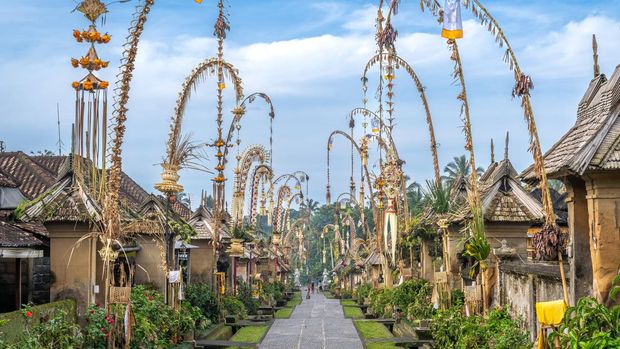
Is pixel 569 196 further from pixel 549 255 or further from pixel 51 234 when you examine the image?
pixel 51 234

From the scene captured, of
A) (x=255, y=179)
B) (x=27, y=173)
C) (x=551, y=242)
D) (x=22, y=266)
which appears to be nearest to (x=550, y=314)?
(x=551, y=242)

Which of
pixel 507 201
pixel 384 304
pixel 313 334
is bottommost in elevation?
pixel 313 334

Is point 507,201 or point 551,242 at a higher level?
point 507,201

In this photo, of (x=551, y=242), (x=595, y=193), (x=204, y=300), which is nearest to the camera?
(x=595, y=193)

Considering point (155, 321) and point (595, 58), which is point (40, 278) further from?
point (595, 58)

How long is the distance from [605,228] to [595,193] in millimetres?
→ 537

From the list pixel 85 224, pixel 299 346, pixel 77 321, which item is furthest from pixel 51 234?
pixel 299 346

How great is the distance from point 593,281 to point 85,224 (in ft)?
34.1

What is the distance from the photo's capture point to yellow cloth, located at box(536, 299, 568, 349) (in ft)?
38.8

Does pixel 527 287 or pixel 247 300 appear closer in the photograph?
pixel 527 287


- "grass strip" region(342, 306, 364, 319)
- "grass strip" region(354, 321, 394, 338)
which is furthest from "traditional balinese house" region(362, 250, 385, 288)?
"grass strip" region(354, 321, 394, 338)

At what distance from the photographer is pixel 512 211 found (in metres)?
19.8

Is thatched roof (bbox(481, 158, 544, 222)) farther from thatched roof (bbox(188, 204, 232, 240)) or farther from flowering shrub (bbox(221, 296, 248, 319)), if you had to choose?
thatched roof (bbox(188, 204, 232, 240))

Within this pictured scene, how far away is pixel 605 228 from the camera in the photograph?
11.6 metres
